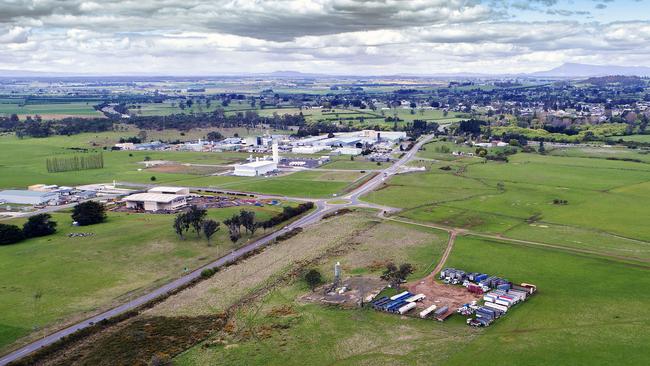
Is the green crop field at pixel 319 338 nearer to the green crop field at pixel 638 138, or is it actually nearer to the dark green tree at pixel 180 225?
the dark green tree at pixel 180 225

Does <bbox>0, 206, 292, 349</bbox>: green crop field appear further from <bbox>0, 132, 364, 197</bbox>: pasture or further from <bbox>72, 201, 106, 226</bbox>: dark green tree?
<bbox>0, 132, 364, 197</bbox>: pasture

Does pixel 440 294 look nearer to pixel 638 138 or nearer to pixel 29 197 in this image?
pixel 29 197

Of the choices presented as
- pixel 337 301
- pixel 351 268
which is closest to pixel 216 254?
pixel 351 268

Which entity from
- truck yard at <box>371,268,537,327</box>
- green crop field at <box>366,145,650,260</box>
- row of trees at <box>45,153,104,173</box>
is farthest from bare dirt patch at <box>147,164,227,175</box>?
truck yard at <box>371,268,537,327</box>

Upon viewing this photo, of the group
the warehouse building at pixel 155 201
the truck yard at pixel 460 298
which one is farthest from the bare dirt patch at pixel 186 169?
the truck yard at pixel 460 298

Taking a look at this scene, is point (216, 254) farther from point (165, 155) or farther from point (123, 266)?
point (165, 155)

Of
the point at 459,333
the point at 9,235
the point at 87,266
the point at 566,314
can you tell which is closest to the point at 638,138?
the point at 566,314
